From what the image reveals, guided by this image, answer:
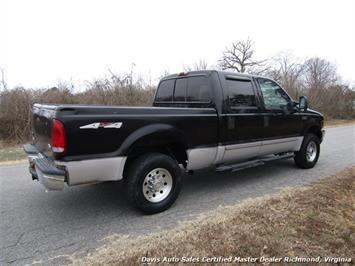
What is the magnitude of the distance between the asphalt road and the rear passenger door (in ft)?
2.28

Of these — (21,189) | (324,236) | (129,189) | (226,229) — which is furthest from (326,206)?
(21,189)

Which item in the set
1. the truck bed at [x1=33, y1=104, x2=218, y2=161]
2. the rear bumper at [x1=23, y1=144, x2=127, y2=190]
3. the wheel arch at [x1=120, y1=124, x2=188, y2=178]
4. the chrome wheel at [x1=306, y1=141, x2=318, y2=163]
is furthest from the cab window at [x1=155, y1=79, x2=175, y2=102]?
the chrome wheel at [x1=306, y1=141, x2=318, y2=163]

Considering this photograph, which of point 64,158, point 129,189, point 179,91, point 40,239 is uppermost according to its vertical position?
point 179,91

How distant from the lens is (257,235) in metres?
3.20

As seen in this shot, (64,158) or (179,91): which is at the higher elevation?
(179,91)

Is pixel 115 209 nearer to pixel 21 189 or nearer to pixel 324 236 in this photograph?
pixel 21 189

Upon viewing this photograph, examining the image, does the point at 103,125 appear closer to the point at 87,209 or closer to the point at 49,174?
the point at 49,174

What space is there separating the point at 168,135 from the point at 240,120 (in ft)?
4.90

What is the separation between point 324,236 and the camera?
3227mm

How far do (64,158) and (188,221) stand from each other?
5.71 feet

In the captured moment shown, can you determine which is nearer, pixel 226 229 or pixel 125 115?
pixel 226 229

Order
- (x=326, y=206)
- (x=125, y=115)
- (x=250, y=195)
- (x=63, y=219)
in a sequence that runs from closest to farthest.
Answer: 1. (x=125, y=115)
2. (x=63, y=219)
3. (x=326, y=206)
4. (x=250, y=195)

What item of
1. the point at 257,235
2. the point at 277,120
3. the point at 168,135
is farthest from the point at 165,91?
the point at 257,235

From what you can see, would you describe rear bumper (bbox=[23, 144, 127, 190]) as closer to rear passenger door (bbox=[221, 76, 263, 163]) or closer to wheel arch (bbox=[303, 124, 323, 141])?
rear passenger door (bbox=[221, 76, 263, 163])
